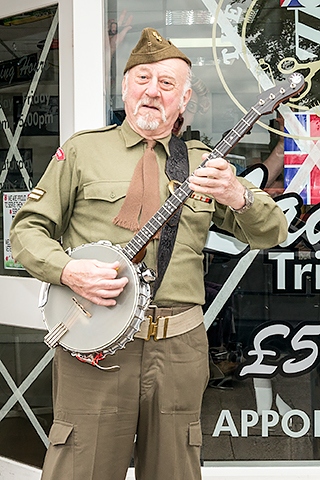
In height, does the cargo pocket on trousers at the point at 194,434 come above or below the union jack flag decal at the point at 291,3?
below

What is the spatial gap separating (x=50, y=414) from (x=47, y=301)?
1237 millimetres

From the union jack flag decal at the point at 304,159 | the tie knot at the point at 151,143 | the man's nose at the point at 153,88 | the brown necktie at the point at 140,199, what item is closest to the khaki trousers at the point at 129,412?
the brown necktie at the point at 140,199

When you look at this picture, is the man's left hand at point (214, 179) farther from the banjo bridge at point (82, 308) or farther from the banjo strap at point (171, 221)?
the banjo bridge at point (82, 308)

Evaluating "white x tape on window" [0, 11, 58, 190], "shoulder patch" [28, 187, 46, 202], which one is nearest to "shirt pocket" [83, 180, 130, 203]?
"shoulder patch" [28, 187, 46, 202]

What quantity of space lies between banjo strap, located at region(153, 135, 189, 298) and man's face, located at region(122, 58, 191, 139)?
0.10 meters

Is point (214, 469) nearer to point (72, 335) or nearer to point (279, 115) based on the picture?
point (72, 335)

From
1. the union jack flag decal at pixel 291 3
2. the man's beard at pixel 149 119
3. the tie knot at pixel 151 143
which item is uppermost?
the union jack flag decal at pixel 291 3

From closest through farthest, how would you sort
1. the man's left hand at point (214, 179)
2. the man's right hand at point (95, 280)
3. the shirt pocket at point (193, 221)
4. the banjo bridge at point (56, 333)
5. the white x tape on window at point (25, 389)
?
1. the man's left hand at point (214, 179)
2. the man's right hand at point (95, 280)
3. the banjo bridge at point (56, 333)
4. the shirt pocket at point (193, 221)
5. the white x tape on window at point (25, 389)

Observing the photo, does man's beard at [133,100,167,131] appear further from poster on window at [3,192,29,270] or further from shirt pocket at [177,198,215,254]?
poster on window at [3,192,29,270]

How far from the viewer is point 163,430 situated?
2361mm

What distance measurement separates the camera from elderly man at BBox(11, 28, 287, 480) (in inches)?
91.2

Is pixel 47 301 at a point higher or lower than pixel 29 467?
higher

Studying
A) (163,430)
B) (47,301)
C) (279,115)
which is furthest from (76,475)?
(279,115)

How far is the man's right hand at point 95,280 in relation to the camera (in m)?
2.19
